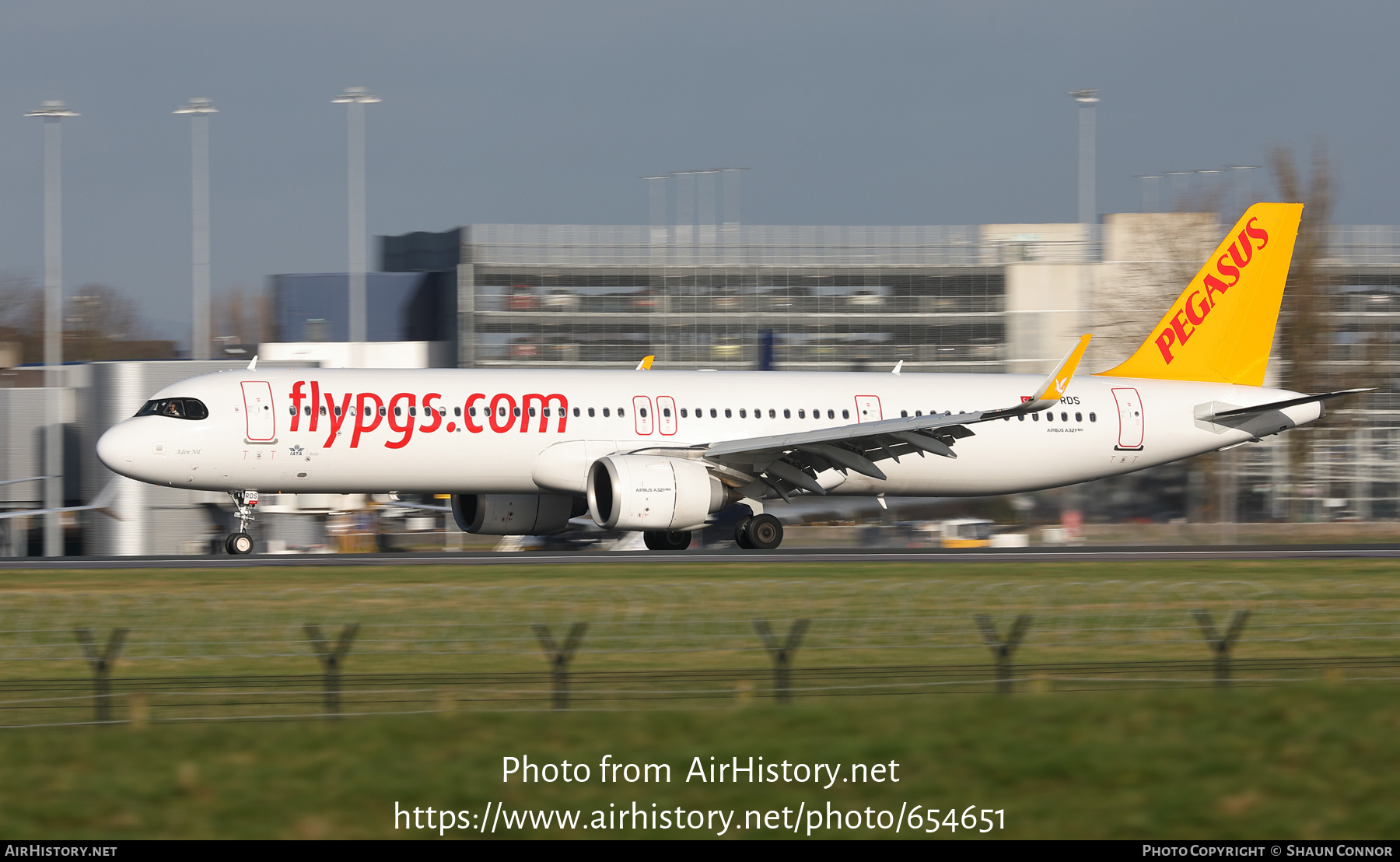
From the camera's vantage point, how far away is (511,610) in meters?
19.7

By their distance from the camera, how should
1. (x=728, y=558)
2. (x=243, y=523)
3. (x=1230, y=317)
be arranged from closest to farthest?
(x=728, y=558) < (x=243, y=523) < (x=1230, y=317)

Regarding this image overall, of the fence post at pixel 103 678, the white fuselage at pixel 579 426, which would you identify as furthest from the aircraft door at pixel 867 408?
the fence post at pixel 103 678

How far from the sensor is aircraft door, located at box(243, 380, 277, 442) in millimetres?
34125

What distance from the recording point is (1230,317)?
42.0m

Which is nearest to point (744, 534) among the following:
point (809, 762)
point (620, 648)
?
point (620, 648)

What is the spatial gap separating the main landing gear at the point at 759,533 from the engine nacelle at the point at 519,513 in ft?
12.3

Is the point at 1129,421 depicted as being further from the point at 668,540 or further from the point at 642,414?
the point at 642,414

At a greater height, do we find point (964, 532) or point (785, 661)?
point (785, 661)

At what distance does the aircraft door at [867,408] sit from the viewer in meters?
38.6

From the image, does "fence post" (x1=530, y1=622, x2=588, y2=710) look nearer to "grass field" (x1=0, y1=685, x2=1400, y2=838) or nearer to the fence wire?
the fence wire

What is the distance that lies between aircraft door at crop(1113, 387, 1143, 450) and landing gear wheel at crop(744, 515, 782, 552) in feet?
30.6

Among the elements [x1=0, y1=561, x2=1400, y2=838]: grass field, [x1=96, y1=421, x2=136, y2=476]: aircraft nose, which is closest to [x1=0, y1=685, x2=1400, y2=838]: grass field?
[x1=0, y1=561, x2=1400, y2=838]: grass field

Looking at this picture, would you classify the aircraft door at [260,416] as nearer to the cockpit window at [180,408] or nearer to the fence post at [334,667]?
the cockpit window at [180,408]

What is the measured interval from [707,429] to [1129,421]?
11.0 m
